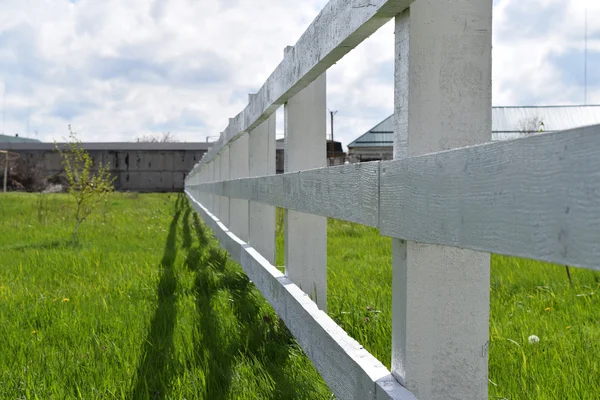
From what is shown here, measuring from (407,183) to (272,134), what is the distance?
3082 mm

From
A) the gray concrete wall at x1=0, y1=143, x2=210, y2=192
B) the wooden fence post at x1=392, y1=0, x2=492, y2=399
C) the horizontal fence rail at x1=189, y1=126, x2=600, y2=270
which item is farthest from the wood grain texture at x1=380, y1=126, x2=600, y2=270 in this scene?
the gray concrete wall at x1=0, y1=143, x2=210, y2=192

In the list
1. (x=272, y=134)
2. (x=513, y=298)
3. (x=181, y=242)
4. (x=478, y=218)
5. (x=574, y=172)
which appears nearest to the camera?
(x=574, y=172)

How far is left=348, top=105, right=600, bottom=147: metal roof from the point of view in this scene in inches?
1086

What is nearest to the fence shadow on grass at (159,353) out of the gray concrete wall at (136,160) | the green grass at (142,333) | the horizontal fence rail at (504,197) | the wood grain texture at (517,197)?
the green grass at (142,333)

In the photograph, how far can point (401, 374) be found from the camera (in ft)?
5.40

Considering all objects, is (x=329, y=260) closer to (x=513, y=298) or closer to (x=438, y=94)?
(x=513, y=298)

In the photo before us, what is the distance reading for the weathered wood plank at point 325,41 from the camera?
1.82 metres

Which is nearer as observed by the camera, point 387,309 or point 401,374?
point 401,374

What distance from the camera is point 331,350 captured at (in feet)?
7.06

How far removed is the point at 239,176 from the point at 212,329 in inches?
112

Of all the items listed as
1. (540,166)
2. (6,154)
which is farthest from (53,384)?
(6,154)

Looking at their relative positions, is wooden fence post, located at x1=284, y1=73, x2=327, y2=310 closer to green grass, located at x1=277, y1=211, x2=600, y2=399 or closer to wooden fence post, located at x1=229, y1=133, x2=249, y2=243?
green grass, located at x1=277, y1=211, x2=600, y2=399

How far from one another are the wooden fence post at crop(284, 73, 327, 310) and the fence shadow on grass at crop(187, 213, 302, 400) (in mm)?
304

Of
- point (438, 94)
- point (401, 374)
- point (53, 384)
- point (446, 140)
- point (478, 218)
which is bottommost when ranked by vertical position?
point (53, 384)
